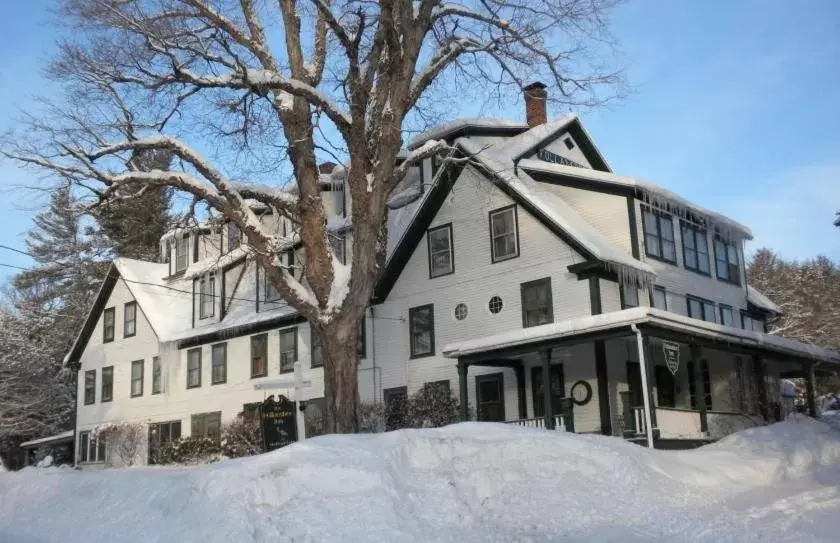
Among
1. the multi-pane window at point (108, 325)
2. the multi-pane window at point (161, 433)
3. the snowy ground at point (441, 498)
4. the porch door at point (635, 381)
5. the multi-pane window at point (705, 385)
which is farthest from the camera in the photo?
the multi-pane window at point (108, 325)

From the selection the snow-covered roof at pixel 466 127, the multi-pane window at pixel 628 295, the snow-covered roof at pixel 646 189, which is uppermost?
the snow-covered roof at pixel 466 127

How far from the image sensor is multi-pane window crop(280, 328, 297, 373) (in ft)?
92.5

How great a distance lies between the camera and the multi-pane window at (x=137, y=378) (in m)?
33.7

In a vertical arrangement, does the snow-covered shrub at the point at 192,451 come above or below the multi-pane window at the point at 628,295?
below

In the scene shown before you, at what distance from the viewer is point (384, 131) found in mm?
16688

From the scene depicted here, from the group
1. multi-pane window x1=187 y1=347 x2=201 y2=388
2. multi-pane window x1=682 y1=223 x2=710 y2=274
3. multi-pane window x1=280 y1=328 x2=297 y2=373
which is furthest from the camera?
multi-pane window x1=187 y1=347 x2=201 y2=388

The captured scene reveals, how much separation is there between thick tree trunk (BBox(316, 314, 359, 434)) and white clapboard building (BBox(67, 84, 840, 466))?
371cm

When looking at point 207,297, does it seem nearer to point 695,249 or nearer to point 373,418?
point 373,418

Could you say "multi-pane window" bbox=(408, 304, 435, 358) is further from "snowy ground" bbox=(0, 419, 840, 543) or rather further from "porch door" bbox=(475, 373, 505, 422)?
"snowy ground" bbox=(0, 419, 840, 543)

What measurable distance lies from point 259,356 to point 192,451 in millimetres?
4163

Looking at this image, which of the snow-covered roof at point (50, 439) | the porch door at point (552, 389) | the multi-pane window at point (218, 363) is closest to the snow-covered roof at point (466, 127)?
the porch door at point (552, 389)

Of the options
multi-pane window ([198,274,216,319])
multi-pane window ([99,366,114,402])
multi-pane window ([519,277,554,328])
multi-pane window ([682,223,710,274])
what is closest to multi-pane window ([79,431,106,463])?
multi-pane window ([99,366,114,402])

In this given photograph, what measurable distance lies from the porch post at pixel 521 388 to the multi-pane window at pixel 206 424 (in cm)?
1208

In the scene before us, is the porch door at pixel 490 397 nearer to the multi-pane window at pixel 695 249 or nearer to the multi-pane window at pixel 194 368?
the multi-pane window at pixel 695 249
